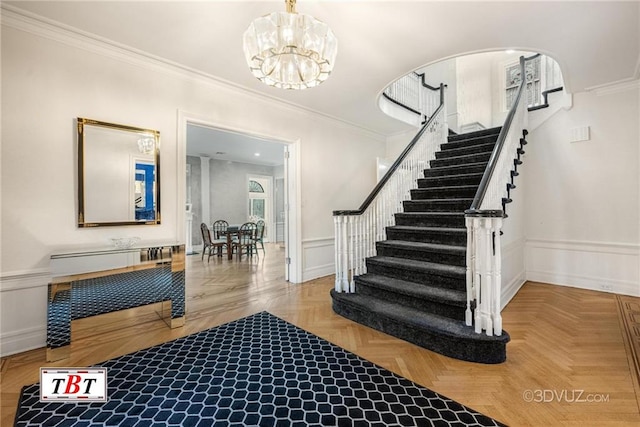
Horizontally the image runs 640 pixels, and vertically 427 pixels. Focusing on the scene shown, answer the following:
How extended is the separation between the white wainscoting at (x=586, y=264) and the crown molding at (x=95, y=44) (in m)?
4.99

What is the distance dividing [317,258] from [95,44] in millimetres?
3838

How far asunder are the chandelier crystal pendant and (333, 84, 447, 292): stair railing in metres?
1.70

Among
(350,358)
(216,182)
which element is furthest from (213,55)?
(216,182)

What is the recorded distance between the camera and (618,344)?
2.36 meters

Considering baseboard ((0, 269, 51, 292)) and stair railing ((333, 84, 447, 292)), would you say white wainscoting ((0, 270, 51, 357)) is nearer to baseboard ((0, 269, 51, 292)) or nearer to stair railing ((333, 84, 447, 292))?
baseboard ((0, 269, 51, 292))

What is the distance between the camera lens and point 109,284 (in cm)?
261

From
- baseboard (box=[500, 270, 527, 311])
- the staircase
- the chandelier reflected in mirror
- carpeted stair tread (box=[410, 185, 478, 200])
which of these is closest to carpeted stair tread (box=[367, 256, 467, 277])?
the staircase

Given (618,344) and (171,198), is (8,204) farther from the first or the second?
(618,344)

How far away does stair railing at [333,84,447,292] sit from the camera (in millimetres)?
3359

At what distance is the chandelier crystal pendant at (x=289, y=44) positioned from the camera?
6.13 feet

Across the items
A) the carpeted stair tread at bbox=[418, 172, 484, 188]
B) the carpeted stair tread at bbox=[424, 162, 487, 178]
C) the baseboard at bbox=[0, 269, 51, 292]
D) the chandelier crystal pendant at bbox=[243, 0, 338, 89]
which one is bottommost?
the baseboard at bbox=[0, 269, 51, 292]

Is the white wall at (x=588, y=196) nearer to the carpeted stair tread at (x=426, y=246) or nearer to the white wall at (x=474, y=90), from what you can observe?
the white wall at (x=474, y=90)

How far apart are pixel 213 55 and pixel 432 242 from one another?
10.9 feet

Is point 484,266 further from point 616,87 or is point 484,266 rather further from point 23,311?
point 23,311
